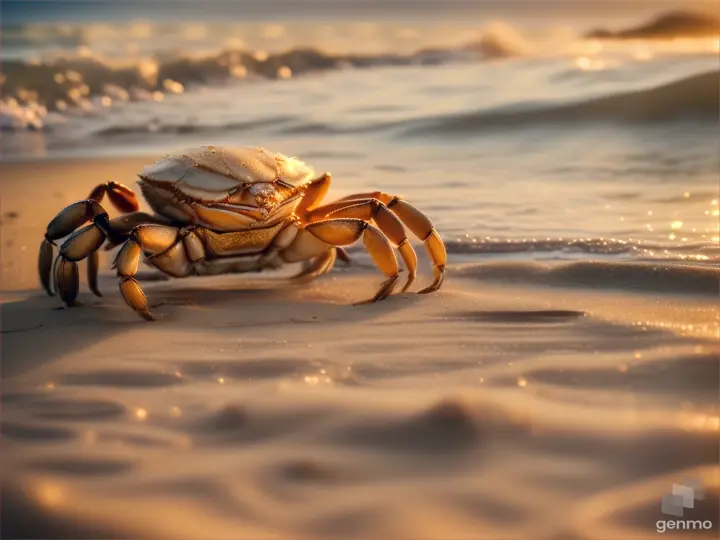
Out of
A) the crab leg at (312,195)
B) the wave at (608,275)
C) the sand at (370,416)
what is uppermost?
the crab leg at (312,195)

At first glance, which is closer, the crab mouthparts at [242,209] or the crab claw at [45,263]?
the crab mouthparts at [242,209]

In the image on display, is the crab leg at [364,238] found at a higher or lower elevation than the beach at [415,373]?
higher

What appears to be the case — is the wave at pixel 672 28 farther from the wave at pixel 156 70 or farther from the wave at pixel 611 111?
the wave at pixel 611 111

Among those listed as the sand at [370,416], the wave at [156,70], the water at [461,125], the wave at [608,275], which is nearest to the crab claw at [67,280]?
the sand at [370,416]

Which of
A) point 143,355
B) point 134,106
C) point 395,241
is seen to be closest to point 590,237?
point 395,241

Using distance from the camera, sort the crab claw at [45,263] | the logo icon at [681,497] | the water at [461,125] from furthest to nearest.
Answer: the water at [461,125] < the crab claw at [45,263] < the logo icon at [681,497]

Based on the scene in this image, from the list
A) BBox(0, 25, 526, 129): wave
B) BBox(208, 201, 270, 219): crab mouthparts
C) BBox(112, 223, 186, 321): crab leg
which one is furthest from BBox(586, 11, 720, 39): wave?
BBox(112, 223, 186, 321): crab leg
